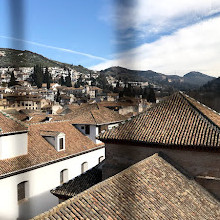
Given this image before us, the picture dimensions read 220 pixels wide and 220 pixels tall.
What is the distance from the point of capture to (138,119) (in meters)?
7.09

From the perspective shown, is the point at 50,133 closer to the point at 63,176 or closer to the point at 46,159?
the point at 46,159

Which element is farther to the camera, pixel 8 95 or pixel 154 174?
pixel 154 174

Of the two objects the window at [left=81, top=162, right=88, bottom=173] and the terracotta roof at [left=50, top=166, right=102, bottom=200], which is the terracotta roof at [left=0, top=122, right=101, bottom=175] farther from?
the terracotta roof at [left=50, top=166, right=102, bottom=200]

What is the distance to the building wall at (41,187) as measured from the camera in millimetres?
6914

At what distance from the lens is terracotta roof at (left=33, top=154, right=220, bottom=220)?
11.5ft

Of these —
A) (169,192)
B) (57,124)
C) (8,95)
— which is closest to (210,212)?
(169,192)

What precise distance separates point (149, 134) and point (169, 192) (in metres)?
1.98

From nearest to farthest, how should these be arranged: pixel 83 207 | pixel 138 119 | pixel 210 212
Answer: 1. pixel 83 207
2. pixel 210 212
3. pixel 138 119

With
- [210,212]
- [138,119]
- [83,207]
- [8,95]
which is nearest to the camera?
[8,95]

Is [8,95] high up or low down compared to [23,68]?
down

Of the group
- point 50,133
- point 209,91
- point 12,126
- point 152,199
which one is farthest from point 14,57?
point 50,133

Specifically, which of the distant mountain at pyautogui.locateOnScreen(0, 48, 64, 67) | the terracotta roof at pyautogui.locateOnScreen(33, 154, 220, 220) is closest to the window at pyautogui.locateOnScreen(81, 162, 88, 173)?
the terracotta roof at pyautogui.locateOnScreen(33, 154, 220, 220)

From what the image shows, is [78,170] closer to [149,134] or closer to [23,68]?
[149,134]

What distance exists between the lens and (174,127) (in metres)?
6.60
